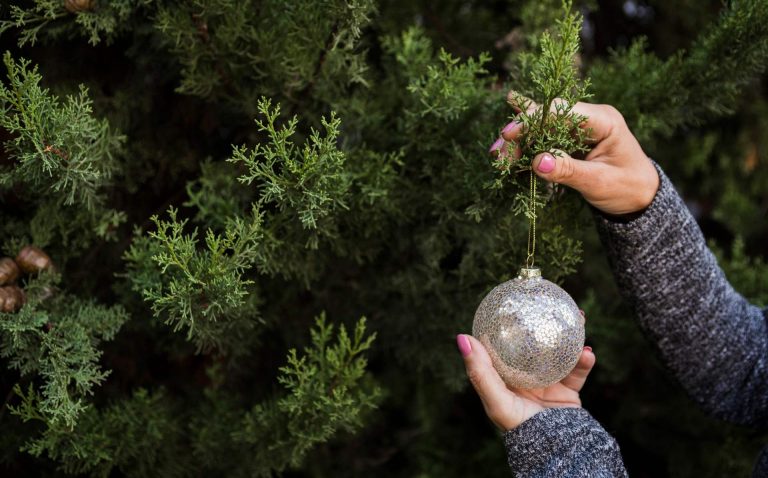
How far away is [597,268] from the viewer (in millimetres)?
2148

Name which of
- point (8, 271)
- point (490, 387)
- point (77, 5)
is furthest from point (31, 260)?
point (490, 387)

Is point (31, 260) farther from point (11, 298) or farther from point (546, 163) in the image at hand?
point (546, 163)

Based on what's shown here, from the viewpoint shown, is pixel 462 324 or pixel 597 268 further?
pixel 597 268

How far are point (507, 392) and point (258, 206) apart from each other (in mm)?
496

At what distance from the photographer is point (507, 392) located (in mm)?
1057

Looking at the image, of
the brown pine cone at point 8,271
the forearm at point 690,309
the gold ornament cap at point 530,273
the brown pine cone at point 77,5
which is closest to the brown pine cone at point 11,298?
the brown pine cone at point 8,271

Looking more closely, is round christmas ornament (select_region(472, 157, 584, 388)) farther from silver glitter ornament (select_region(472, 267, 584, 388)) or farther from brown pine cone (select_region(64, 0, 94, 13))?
brown pine cone (select_region(64, 0, 94, 13))

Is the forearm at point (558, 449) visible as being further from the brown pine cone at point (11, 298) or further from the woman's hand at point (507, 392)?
the brown pine cone at point (11, 298)

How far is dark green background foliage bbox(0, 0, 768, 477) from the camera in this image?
108 cm

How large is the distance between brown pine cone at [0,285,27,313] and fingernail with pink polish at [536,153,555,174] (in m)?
0.90

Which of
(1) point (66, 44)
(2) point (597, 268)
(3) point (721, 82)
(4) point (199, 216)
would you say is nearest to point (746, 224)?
(2) point (597, 268)

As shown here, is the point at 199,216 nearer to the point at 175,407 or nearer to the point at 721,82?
the point at 175,407

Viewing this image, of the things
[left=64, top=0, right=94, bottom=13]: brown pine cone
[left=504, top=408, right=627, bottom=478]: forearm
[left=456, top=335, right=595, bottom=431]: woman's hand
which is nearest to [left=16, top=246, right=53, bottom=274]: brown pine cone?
[left=64, top=0, right=94, bottom=13]: brown pine cone

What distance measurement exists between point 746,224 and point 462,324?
5.13ft
